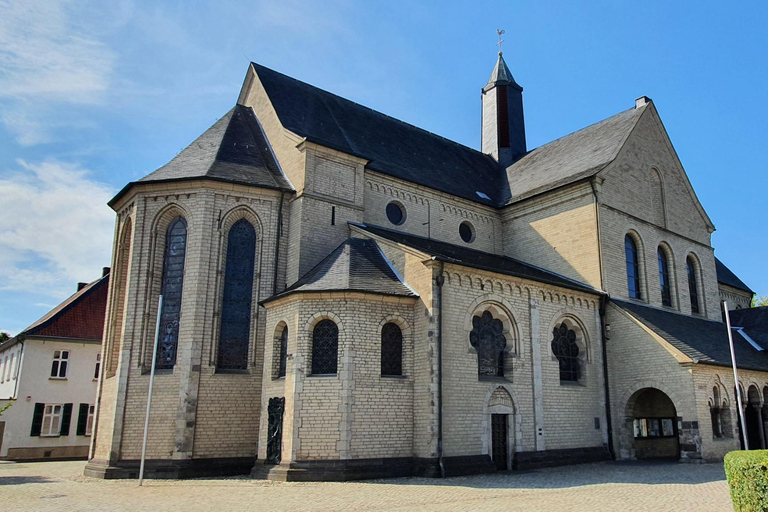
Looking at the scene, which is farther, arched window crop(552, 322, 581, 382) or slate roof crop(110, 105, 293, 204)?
arched window crop(552, 322, 581, 382)

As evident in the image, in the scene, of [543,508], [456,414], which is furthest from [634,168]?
[543,508]

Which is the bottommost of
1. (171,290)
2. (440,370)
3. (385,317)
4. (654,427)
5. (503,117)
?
(654,427)

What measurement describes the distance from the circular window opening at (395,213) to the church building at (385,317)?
0.20 feet

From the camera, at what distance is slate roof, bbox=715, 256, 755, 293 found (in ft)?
116

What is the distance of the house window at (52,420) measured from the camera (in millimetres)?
27922

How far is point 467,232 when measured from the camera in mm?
26281

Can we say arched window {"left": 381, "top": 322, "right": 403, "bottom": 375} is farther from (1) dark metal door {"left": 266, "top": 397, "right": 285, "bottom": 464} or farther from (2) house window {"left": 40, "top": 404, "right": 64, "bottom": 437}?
(2) house window {"left": 40, "top": 404, "right": 64, "bottom": 437}

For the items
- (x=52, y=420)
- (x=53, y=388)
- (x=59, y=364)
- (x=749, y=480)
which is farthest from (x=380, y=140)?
(x=749, y=480)

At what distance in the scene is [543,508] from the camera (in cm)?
1162

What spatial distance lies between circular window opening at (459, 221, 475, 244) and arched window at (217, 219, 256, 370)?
367 inches

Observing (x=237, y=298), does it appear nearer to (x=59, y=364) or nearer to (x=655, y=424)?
(x=59, y=364)

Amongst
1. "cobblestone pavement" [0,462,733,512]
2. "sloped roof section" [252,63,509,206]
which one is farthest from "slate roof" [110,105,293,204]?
"cobblestone pavement" [0,462,733,512]

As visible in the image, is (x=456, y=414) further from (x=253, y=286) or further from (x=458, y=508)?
(x=253, y=286)

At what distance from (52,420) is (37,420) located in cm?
62
